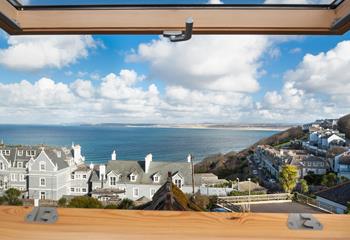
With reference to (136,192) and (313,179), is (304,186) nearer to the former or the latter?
(313,179)

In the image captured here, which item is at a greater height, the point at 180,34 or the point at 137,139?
the point at 180,34

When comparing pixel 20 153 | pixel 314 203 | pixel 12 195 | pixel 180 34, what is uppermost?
pixel 180 34

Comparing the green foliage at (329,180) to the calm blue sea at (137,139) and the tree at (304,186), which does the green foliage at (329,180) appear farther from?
the calm blue sea at (137,139)

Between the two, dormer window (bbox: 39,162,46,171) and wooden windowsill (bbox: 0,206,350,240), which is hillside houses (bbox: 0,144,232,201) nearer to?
dormer window (bbox: 39,162,46,171)

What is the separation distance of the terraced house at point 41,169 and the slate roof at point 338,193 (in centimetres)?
123

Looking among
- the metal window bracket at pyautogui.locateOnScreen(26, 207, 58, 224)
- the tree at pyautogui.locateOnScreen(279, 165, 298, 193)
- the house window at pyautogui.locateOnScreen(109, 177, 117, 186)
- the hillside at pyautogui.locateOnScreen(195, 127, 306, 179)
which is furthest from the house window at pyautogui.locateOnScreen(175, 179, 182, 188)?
the metal window bracket at pyautogui.locateOnScreen(26, 207, 58, 224)

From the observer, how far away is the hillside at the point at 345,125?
1.66 m

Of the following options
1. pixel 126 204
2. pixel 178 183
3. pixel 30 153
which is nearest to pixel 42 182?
pixel 30 153

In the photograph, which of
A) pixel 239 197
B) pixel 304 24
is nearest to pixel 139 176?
pixel 239 197

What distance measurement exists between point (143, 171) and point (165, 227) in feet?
2.31

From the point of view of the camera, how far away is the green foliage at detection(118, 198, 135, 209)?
5.51 ft

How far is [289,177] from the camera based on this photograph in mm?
1771

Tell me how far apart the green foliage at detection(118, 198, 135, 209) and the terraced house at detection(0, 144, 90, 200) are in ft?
0.65

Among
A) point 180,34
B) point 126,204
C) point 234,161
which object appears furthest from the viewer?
point 234,161
